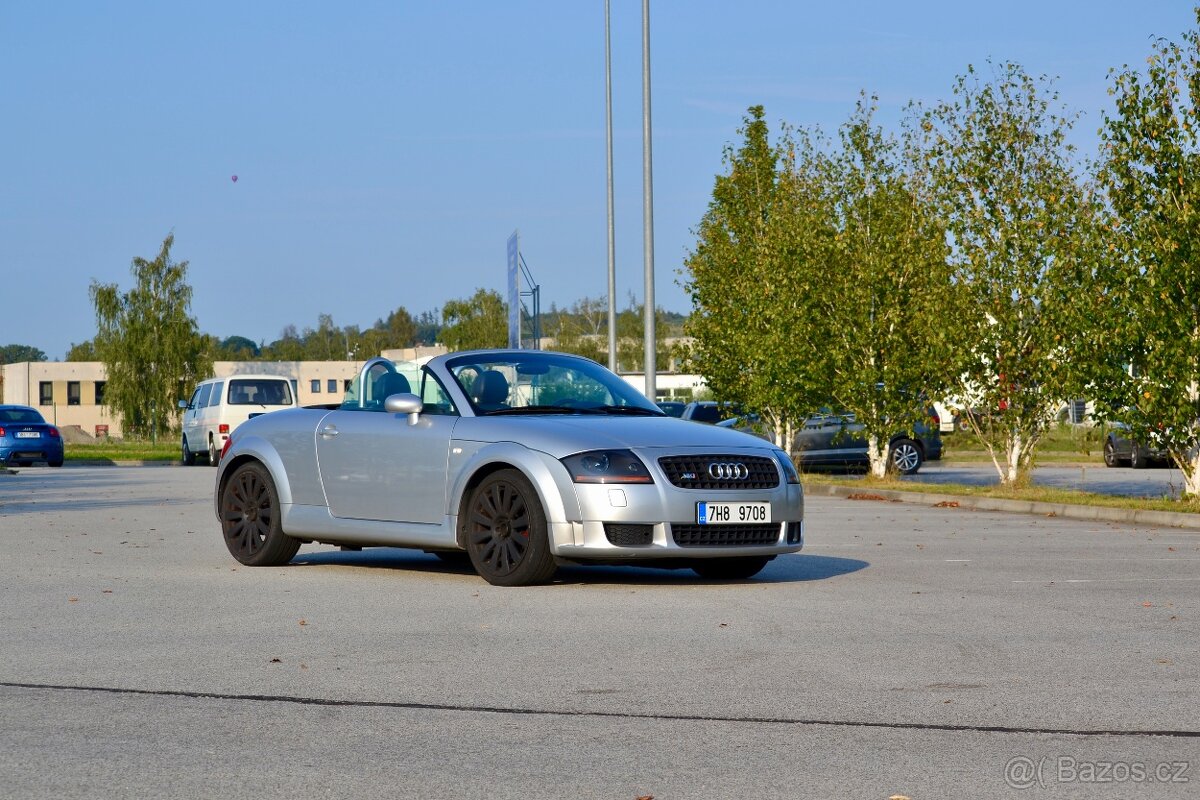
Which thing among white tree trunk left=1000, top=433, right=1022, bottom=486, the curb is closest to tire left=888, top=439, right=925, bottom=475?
the curb

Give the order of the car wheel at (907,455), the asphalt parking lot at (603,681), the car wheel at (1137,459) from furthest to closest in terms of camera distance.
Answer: the car wheel at (1137,459) → the car wheel at (907,455) → the asphalt parking lot at (603,681)

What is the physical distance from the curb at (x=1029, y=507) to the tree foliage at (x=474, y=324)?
7250 cm

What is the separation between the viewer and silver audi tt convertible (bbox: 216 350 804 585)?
10.3 m

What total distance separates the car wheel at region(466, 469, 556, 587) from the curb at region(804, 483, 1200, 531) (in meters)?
8.75

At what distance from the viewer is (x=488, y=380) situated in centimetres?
1148

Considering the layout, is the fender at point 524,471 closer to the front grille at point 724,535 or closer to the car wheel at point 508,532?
the car wheel at point 508,532

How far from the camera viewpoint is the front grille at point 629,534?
10227 millimetres

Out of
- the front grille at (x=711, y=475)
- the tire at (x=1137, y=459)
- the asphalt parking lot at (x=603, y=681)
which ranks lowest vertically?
the asphalt parking lot at (x=603, y=681)

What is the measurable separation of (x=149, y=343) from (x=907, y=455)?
178ft

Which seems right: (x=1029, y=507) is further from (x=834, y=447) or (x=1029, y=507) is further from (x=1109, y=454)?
(x=1109, y=454)

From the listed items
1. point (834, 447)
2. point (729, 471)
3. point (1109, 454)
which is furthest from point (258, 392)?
point (729, 471)

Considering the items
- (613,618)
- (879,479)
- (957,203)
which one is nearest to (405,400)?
(613,618)

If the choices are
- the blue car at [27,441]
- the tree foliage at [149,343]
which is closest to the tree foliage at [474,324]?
the tree foliage at [149,343]

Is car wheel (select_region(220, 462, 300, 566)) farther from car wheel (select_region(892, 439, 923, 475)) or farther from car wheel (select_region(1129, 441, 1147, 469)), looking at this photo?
car wheel (select_region(1129, 441, 1147, 469))
